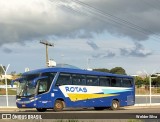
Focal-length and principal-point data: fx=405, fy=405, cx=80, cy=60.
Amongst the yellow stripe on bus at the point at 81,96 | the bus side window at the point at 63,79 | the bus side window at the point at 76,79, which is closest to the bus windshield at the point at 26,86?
the bus side window at the point at 63,79

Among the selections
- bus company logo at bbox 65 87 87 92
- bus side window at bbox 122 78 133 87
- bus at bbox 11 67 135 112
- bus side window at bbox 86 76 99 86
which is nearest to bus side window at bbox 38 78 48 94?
bus at bbox 11 67 135 112

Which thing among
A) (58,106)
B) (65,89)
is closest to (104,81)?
(65,89)

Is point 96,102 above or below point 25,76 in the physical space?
below

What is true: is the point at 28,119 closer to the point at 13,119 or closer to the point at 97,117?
the point at 13,119

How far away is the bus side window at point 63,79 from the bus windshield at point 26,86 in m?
1.76

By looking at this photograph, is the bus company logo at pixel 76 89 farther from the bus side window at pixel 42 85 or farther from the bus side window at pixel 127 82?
the bus side window at pixel 127 82

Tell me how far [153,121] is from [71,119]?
8.18 ft

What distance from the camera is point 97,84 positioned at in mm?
32406

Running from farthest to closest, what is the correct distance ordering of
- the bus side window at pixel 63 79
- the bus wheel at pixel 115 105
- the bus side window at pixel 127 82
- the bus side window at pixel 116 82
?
1. the bus side window at pixel 127 82
2. the bus wheel at pixel 115 105
3. the bus side window at pixel 116 82
4. the bus side window at pixel 63 79

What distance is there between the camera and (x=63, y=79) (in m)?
29.0

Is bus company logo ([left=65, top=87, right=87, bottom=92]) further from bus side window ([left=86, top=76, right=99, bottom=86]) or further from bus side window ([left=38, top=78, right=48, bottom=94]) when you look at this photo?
bus side window ([left=38, top=78, right=48, bottom=94])

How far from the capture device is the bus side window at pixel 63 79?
2870 centimetres

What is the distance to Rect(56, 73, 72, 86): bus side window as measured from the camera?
28.7m

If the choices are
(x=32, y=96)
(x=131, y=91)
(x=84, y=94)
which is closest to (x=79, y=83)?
(x=84, y=94)
